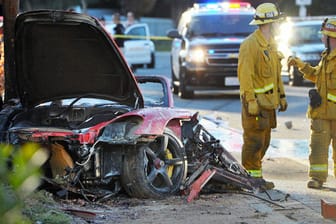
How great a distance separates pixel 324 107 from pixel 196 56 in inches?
399

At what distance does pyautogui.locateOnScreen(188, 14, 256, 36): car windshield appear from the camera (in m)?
17.9

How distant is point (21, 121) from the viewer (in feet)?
21.8

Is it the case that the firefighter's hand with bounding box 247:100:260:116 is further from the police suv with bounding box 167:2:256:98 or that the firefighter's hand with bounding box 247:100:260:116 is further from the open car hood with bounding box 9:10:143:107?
the police suv with bounding box 167:2:256:98

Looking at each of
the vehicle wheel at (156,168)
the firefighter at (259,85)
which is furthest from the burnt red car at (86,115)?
the firefighter at (259,85)

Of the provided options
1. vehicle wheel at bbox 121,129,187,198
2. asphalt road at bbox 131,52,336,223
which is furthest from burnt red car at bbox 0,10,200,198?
asphalt road at bbox 131,52,336,223

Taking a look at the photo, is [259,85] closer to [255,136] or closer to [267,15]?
[255,136]

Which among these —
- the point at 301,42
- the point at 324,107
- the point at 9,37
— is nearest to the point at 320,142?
the point at 324,107

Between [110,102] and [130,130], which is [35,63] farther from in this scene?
[130,130]

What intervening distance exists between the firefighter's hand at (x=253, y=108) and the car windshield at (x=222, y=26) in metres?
10.9

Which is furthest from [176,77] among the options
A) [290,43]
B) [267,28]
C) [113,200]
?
[113,200]

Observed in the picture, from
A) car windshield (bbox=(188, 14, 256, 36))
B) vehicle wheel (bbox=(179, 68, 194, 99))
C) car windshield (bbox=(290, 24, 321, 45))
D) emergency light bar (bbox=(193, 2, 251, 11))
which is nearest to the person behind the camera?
vehicle wheel (bbox=(179, 68, 194, 99))

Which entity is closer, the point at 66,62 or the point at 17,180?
the point at 17,180

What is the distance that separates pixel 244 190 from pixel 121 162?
131cm

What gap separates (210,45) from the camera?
17375 millimetres
